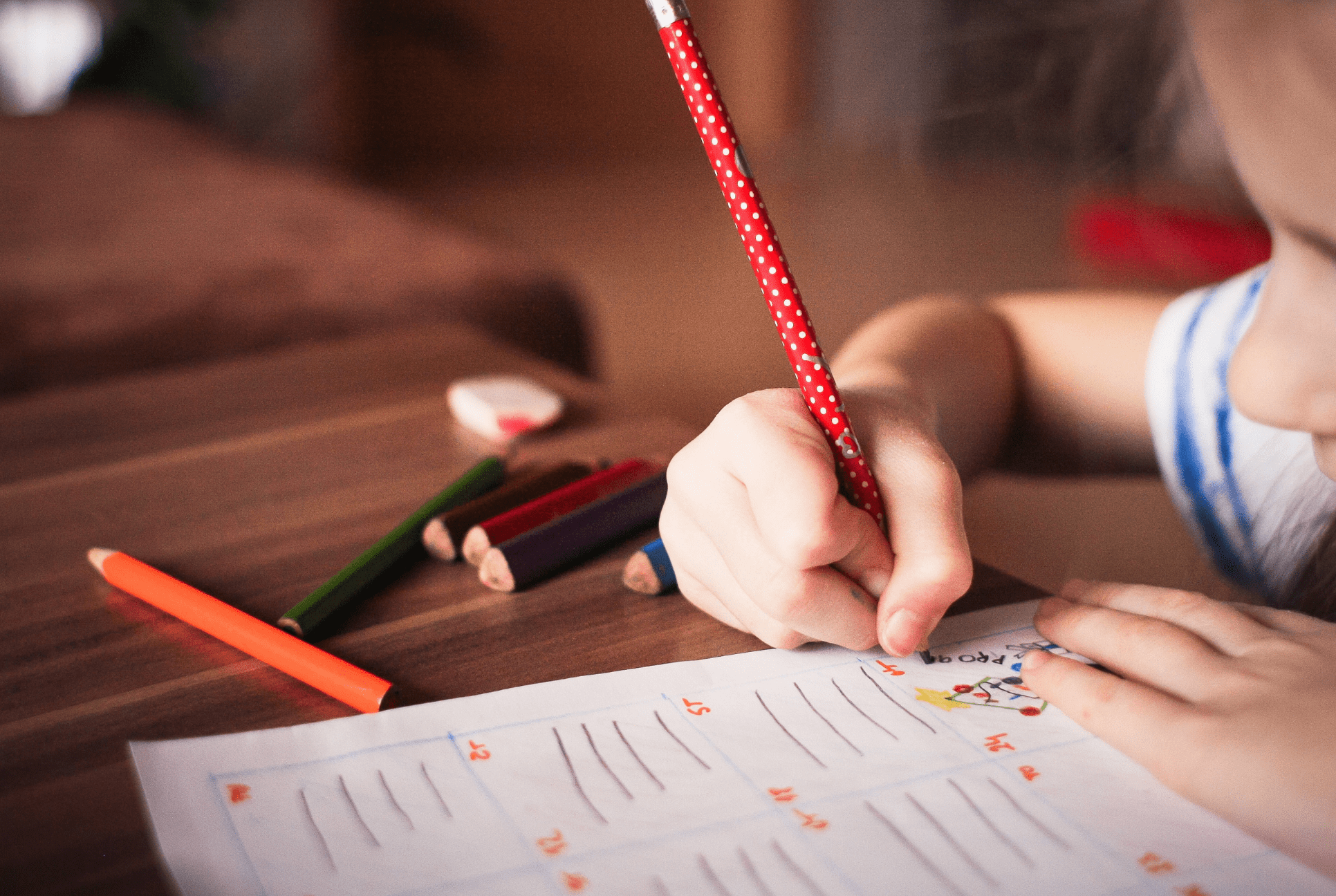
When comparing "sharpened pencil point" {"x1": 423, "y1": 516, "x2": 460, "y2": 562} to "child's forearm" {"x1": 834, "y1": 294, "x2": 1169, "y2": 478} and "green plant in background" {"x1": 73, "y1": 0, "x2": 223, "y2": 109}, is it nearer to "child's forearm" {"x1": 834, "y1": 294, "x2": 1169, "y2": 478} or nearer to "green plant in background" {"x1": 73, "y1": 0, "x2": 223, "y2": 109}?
"child's forearm" {"x1": 834, "y1": 294, "x2": 1169, "y2": 478}

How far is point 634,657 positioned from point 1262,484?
0.36 metres

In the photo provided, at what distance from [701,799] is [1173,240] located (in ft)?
2.36

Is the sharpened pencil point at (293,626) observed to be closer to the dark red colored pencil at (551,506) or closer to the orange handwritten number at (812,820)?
the dark red colored pencil at (551,506)

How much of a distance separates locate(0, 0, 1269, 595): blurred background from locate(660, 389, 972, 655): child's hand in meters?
0.04

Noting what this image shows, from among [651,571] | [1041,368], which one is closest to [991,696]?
[651,571]

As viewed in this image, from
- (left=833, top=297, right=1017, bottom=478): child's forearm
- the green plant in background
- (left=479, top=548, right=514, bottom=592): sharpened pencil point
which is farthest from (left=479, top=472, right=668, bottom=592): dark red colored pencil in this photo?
the green plant in background

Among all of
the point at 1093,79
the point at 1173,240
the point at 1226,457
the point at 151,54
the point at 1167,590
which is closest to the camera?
the point at 1167,590

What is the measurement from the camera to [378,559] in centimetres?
41

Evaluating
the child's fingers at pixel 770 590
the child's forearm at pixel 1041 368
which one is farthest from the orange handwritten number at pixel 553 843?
the child's forearm at pixel 1041 368

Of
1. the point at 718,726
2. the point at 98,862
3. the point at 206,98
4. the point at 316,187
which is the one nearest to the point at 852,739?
the point at 718,726

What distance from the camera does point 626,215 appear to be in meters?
3.22

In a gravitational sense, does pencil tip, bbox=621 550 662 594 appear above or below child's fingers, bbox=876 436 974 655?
below

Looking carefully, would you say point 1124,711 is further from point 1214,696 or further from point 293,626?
point 293,626

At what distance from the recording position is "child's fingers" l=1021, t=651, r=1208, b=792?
30 cm
